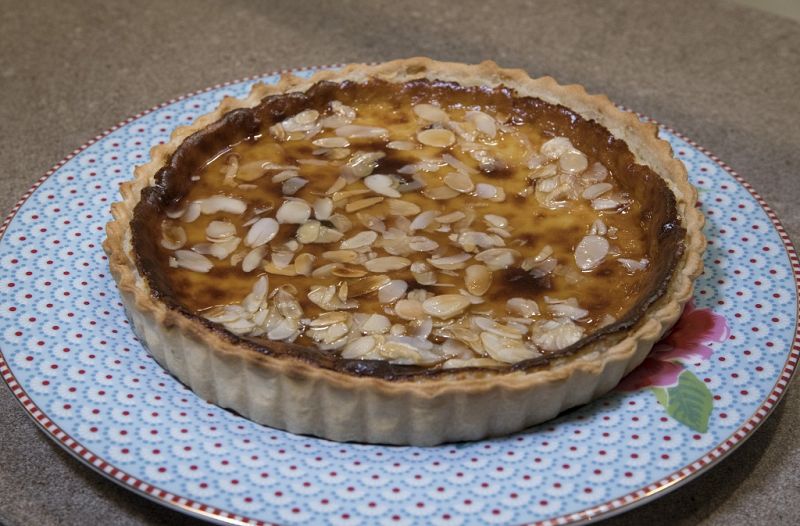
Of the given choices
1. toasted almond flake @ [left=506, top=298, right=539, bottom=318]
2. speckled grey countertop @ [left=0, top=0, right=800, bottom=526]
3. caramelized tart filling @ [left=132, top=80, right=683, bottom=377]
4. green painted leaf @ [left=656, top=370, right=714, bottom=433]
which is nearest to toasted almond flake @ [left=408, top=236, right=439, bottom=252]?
caramelized tart filling @ [left=132, top=80, right=683, bottom=377]

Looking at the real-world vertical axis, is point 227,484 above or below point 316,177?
below

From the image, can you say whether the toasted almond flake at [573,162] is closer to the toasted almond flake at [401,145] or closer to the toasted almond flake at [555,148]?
the toasted almond flake at [555,148]

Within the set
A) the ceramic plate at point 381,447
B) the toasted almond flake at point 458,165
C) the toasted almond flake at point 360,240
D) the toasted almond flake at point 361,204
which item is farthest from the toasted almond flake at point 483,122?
the ceramic plate at point 381,447

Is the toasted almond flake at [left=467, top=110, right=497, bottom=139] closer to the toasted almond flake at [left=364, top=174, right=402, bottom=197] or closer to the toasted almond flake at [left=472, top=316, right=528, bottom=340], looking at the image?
the toasted almond flake at [left=364, top=174, right=402, bottom=197]

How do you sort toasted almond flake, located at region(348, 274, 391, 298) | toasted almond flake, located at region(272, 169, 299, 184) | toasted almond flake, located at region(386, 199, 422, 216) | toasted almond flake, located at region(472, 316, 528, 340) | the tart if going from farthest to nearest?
toasted almond flake, located at region(272, 169, 299, 184)
toasted almond flake, located at region(386, 199, 422, 216)
toasted almond flake, located at region(348, 274, 391, 298)
toasted almond flake, located at region(472, 316, 528, 340)
the tart

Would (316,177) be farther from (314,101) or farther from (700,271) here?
(700,271)

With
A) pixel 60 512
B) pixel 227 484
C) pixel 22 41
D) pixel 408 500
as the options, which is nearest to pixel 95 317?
pixel 60 512
